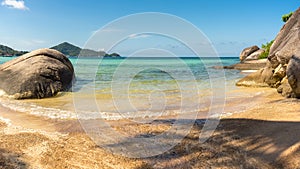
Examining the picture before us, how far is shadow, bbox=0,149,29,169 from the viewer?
2.60 meters

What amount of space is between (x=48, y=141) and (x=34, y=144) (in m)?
0.20

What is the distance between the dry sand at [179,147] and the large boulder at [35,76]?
3.50 m

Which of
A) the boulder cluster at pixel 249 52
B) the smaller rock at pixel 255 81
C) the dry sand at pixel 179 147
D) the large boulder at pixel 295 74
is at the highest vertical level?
the large boulder at pixel 295 74

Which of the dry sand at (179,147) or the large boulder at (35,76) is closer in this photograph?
the dry sand at (179,147)

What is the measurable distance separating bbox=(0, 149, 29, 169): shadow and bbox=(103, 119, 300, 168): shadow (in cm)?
130

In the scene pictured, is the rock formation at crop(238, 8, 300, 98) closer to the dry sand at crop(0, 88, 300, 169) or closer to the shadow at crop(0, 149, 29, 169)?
the dry sand at crop(0, 88, 300, 169)

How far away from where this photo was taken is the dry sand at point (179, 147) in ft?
9.30

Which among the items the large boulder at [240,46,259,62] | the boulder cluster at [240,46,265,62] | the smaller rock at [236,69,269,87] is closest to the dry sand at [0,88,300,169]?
the smaller rock at [236,69,269,87]

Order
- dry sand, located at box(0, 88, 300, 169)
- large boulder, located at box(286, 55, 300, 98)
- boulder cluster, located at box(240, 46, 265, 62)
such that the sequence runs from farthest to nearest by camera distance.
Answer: boulder cluster, located at box(240, 46, 265, 62) → large boulder, located at box(286, 55, 300, 98) → dry sand, located at box(0, 88, 300, 169)

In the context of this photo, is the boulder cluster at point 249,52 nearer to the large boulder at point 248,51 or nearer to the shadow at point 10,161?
the large boulder at point 248,51

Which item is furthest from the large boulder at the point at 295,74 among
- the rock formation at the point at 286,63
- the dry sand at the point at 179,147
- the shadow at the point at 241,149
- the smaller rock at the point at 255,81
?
the smaller rock at the point at 255,81

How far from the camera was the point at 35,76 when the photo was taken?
7973 mm

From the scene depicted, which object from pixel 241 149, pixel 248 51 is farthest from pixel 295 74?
pixel 248 51

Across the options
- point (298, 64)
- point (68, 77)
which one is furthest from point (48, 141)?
point (68, 77)
